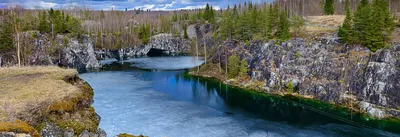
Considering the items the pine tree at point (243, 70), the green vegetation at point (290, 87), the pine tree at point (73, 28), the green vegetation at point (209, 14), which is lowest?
the green vegetation at point (290, 87)

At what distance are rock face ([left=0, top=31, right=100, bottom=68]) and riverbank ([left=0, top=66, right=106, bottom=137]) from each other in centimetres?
4859

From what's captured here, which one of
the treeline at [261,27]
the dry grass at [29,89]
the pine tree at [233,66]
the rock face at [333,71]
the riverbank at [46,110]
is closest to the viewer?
the riverbank at [46,110]

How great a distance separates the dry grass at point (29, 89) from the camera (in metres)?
14.7

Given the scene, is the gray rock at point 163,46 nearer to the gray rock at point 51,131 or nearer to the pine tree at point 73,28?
the pine tree at point 73,28

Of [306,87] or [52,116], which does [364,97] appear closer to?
[306,87]

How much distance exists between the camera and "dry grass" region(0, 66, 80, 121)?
A: 14.7 metres

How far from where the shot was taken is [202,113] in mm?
39406

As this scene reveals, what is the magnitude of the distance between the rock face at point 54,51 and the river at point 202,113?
19229 mm

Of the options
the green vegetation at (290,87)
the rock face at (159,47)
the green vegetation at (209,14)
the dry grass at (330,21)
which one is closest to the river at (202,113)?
the green vegetation at (290,87)

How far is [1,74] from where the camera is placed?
77.8 feet

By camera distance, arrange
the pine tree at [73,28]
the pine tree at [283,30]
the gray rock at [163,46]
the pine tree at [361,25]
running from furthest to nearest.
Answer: the gray rock at [163,46] < the pine tree at [73,28] < the pine tree at [283,30] < the pine tree at [361,25]

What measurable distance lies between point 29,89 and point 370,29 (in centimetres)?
4630

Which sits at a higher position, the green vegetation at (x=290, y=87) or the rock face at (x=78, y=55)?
the rock face at (x=78, y=55)

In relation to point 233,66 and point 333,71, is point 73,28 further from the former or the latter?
point 333,71
